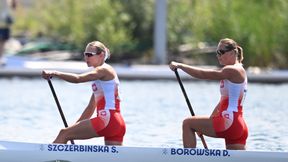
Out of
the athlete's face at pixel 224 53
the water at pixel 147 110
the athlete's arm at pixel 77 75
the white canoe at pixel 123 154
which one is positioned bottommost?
the water at pixel 147 110

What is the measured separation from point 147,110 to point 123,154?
9.83 m

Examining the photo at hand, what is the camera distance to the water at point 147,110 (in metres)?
14.8

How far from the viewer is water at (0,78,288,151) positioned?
14.8 meters

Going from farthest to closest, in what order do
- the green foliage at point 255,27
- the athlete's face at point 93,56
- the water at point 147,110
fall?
Answer: 1. the green foliage at point 255,27
2. the water at point 147,110
3. the athlete's face at point 93,56

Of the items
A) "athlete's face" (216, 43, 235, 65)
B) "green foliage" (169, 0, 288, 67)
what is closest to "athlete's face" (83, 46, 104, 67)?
"athlete's face" (216, 43, 235, 65)

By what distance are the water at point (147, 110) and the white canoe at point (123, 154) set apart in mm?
3021

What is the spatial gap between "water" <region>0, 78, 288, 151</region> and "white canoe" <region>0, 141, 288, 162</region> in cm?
302

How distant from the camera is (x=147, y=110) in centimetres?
1995

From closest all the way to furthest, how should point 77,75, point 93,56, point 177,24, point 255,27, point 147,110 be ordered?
point 77,75, point 93,56, point 147,110, point 255,27, point 177,24

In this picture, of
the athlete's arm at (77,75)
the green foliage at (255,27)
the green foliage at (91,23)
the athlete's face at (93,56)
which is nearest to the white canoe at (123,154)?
the athlete's arm at (77,75)

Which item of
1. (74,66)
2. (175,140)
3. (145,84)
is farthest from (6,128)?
(74,66)

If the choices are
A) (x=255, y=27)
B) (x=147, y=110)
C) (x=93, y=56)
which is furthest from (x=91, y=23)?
(x=93, y=56)

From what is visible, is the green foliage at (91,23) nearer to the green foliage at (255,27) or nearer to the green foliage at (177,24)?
the green foliage at (177,24)

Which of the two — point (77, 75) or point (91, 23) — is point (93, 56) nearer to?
point (77, 75)
